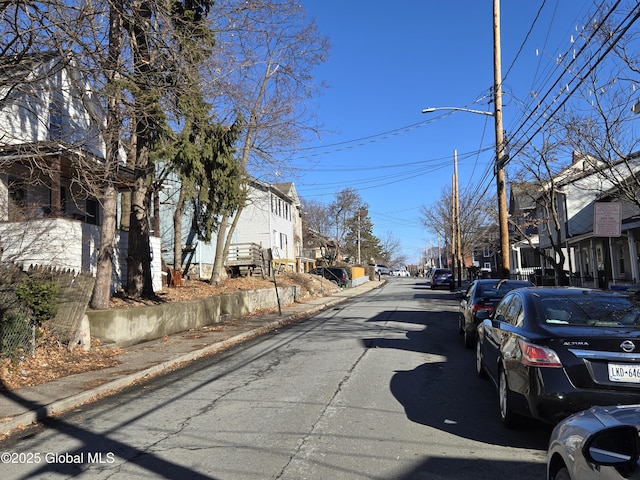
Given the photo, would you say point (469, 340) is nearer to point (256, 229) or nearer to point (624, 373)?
point (624, 373)

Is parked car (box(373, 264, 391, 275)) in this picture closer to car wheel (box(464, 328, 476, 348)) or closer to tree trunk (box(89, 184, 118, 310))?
tree trunk (box(89, 184, 118, 310))

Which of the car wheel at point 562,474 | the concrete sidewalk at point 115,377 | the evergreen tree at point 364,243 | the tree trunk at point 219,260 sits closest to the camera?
the car wheel at point 562,474

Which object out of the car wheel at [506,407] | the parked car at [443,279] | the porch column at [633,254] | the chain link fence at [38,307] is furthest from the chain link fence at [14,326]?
the parked car at [443,279]

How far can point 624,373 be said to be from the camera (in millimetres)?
4516

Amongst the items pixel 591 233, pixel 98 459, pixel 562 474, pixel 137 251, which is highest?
pixel 591 233

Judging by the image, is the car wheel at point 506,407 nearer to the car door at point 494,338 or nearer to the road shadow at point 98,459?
the car door at point 494,338

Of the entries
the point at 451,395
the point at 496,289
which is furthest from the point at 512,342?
the point at 496,289

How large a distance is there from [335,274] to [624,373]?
4158 cm

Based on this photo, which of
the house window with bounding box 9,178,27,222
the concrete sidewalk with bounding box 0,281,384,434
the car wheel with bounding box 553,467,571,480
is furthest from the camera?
the house window with bounding box 9,178,27,222

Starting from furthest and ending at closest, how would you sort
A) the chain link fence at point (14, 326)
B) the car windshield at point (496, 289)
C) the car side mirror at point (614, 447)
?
the car windshield at point (496, 289), the chain link fence at point (14, 326), the car side mirror at point (614, 447)

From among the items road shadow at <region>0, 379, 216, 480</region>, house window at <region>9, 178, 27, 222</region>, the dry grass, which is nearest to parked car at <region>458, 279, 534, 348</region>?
the dry grass

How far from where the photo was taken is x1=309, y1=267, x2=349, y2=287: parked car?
45.4m

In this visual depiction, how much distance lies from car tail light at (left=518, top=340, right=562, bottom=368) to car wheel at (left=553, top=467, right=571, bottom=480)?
1.76 meters

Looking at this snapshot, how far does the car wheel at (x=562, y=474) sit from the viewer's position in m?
2.95
